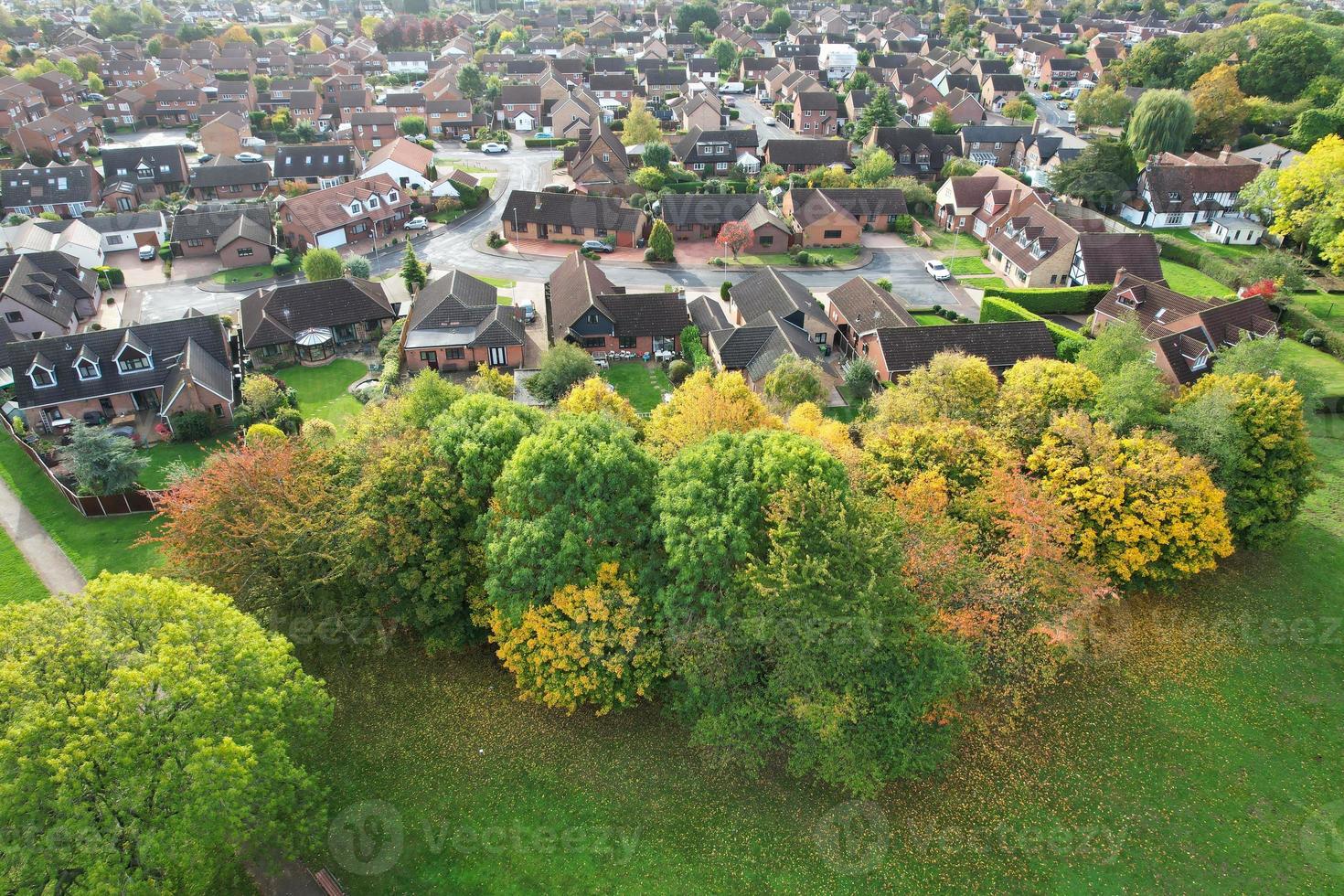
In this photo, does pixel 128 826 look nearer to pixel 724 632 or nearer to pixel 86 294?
pixel 724 632

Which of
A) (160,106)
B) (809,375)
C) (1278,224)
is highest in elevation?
(1278,224)

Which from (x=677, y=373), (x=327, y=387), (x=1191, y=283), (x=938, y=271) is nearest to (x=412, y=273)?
(x=327, y=387)

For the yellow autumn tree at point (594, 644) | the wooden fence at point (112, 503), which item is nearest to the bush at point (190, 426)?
the wooden fence at point (112, 503)

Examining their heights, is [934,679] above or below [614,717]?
above

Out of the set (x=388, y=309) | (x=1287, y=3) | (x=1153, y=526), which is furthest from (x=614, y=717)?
(x=1287, y=3)

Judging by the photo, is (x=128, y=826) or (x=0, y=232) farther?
(x=0, y=232)

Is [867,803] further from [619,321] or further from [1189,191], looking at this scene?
[1189,191]
